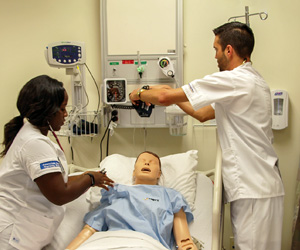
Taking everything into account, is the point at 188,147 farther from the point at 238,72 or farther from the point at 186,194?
the point at 238,72

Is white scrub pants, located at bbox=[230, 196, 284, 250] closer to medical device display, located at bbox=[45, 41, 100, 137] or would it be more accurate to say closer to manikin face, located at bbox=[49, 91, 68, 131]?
manikin face, located at bbox=[49, 91, 68, 131]

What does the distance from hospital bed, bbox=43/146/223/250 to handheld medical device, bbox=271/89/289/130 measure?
0.62 metres

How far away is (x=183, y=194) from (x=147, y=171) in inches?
11.3

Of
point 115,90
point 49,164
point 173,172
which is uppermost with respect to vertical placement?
point 115,90

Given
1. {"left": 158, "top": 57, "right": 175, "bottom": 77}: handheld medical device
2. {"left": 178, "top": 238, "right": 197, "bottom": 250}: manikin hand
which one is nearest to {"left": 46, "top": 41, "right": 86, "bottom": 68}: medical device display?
{"left": 158, "top": 57, "right": 175, "bottom": 77}: handheld medical device

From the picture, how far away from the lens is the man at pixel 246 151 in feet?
4.77

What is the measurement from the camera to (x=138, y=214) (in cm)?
163

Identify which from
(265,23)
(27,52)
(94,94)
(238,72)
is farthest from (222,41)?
(27,52)

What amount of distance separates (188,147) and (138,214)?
953mm

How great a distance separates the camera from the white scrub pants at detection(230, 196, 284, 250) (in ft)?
4.75

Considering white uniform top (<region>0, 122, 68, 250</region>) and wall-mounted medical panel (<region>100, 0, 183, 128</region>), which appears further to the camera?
wall-mounted medical panel (<region>100, 0, 183, 128</region>)

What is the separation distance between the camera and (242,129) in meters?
1.49

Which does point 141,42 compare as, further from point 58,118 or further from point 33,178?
point 33,178

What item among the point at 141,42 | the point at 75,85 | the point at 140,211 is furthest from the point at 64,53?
the point at 140,211
